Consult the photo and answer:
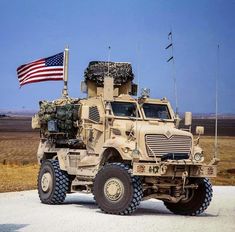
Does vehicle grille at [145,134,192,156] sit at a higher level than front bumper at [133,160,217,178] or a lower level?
higher

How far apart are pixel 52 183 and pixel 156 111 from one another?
3.39m

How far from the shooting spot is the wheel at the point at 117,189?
1742cm

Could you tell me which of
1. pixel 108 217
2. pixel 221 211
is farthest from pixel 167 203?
pixel 108 217

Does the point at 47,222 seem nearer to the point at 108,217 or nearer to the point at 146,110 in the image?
the point at 108,217

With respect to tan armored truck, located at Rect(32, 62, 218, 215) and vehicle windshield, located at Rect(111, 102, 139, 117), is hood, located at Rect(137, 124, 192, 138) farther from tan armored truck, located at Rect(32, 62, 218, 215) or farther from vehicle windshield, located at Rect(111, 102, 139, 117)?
vehicle windshield, located at Rect(111, 102, 139, 117)

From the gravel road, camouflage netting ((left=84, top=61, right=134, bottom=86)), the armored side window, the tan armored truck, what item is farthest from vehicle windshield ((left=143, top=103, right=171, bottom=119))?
the gravel road

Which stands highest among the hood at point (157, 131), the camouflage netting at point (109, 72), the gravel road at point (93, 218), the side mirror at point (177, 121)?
the camouflage netting at point (109, 72)

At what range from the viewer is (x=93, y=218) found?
16.7 m

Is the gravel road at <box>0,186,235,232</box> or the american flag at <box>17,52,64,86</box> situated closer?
the gravel road at <box>0,186,235,232</box>

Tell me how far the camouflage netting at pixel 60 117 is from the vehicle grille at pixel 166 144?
276 cm

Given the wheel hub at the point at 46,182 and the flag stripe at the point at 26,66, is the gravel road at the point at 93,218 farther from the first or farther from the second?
the flag stripe at the point at 26,66

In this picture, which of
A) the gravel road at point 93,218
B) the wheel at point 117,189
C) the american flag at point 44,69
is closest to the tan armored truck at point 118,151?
the wheel at point 117,189

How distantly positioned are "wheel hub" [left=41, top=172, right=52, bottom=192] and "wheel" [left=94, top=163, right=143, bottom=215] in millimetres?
2621

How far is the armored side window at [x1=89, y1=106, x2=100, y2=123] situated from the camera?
1929 cm
